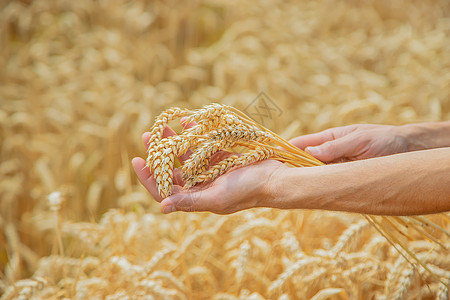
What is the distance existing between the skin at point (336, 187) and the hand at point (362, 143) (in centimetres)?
28

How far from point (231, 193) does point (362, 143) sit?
0.57 m

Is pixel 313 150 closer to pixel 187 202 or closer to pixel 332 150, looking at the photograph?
pixel 332 150

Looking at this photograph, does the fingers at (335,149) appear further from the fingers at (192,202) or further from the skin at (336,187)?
the fingers at (192,202)

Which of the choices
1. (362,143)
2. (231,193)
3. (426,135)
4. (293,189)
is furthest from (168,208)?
(426,135)

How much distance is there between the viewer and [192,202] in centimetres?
110

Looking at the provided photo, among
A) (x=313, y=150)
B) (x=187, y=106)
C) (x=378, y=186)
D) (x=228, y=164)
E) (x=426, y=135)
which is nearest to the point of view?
(x=378, y=186)

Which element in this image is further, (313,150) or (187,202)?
(313,150)

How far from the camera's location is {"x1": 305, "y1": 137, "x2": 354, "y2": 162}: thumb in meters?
1.38

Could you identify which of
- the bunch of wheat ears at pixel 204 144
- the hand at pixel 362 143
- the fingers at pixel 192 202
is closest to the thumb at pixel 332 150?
the hand at pixel 362 143

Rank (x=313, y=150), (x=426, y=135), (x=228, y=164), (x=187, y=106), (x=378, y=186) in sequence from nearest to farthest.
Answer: (x=378, y=186) → (x=228, y=164) → (x=313, y=150) → (x=426, y=135) → (x=187, y=106)

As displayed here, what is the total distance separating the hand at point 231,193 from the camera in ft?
3.60

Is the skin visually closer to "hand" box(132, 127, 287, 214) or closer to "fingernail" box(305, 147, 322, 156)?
"hand" box(132, 127, 287, 214)

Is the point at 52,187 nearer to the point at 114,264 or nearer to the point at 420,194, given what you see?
the point at 114,264

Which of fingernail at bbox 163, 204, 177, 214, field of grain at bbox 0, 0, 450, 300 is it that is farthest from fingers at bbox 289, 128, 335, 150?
fingernail at bbox 163, 204, 177, 214
